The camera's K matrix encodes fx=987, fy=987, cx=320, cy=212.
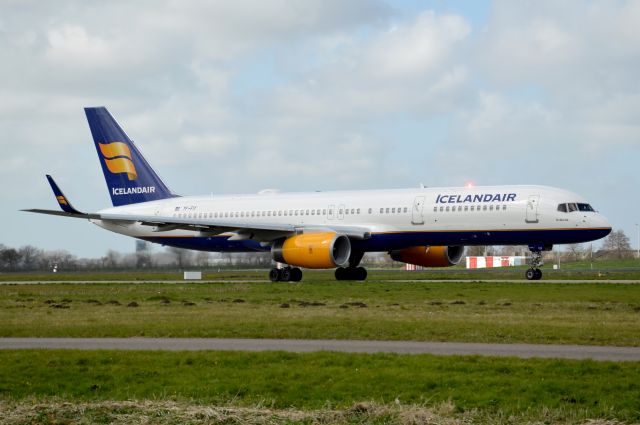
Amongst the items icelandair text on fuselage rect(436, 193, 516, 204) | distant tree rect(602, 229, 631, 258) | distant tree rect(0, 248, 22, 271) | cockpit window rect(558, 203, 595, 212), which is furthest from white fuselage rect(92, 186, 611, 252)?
distant tree rect(602, 229, 631, 258)

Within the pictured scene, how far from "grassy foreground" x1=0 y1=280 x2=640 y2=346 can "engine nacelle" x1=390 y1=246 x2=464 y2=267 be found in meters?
8.94

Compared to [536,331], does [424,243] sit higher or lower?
higher

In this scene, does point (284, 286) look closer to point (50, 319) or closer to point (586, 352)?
point (50, 319)

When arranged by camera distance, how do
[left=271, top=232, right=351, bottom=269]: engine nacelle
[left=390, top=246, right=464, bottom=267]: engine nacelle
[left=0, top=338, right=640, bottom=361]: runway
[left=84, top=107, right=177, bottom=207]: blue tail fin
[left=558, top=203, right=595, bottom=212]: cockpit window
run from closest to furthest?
[left=0, top=338, right=640, bottom=361]: runway → [left=558, top=203, right=595, bottom=212]: cockpit window → [left=271, top=232, right=351, bottom=269]: engine nacelle → [left=390, top=246, right=464, bottom=267]: engine nacelle → [left=84, top=107, right=177, bottom=207]: blue tail fin

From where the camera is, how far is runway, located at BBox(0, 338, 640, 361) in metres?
18.7

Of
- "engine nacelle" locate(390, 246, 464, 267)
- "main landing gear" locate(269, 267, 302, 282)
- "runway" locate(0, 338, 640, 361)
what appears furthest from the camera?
"engine nacelle" locate(390, 246, 464, 267)

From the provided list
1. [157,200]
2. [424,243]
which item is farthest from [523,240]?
[157,200]

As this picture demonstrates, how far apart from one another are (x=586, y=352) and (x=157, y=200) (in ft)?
143

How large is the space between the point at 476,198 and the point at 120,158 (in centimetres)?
2419

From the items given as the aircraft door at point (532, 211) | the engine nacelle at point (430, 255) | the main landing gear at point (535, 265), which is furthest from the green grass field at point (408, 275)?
the aircraft door at point (532, 211)

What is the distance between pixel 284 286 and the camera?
145ft

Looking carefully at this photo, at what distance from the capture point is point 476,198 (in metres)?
46.2

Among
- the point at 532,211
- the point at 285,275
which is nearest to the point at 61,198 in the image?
the point at 285,275

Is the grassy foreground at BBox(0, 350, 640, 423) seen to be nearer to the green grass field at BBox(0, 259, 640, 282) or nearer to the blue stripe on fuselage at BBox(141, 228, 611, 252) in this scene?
the blue stripe on fuselage at BBox(141, 228, 611, 252)
